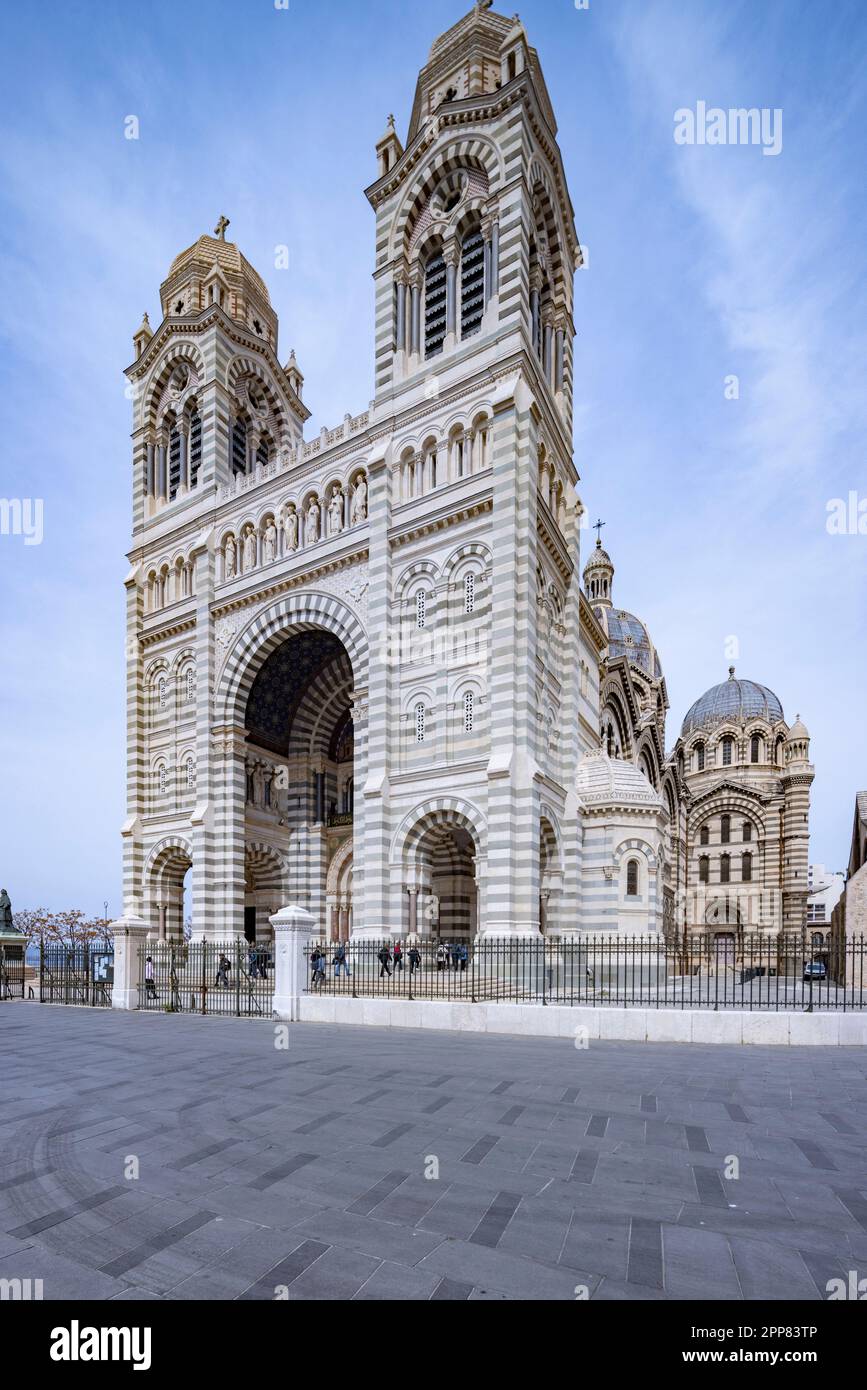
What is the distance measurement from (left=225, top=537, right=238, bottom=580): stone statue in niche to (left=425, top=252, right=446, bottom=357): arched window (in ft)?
34.4

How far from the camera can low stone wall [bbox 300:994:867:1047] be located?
38.6 feet

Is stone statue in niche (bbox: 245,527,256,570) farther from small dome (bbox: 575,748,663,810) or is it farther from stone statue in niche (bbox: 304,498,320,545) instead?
small dome (bbox: 575,748,663,810)

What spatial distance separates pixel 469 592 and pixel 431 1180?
59.5ft

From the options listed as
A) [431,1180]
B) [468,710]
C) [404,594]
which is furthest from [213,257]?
[431,1180]

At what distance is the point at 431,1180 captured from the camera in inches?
204

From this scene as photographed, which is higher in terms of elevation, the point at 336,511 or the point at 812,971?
the point at 336,511

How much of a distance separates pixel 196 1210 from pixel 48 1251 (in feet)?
2.80

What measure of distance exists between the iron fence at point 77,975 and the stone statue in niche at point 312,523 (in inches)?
580

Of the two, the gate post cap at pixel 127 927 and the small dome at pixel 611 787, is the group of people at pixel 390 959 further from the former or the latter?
the small dome at pixel 611 787

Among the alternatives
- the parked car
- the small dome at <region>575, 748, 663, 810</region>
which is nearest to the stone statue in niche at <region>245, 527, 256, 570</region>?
the small dome at <region>575, 748, 663, 810</region>

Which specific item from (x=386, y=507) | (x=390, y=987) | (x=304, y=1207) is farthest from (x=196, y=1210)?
(x=386, y=507)

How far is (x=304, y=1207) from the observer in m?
4.71

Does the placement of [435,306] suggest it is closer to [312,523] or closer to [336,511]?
[336,511]
